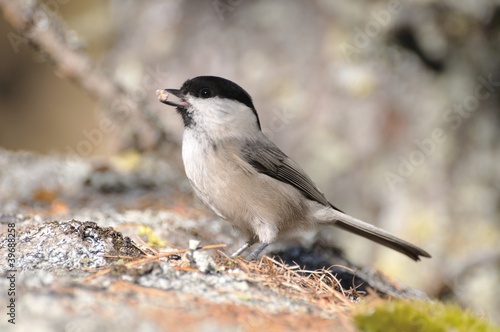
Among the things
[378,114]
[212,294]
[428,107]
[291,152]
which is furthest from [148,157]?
[212,294]

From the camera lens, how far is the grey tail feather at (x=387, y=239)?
3.47 meters

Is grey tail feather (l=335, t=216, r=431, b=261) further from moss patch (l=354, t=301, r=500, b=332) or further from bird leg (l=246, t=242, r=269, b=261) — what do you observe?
moss patch (l=354, t=301, r=500, b=332)

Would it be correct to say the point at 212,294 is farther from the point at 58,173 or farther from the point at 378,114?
the point at 378,114

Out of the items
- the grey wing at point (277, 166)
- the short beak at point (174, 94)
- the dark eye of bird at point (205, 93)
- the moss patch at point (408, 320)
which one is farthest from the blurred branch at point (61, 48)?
the moss patch at point (408, 320)

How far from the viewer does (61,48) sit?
→ 446cm

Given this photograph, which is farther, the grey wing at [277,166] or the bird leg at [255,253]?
the grey wing at [277,166]

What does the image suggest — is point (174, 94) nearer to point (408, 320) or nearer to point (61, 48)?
point (61, 48)

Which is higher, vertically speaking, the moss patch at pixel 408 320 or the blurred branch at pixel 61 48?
the blurred branch at pixel 61 48

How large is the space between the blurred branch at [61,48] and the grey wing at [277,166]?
1657mm

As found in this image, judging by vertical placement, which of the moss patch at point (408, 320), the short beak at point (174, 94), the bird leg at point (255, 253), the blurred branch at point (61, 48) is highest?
the blurred branch at point (61, 48)

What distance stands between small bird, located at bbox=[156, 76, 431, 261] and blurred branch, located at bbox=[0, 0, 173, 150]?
1.40 m

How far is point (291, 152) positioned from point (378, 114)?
0.93 m

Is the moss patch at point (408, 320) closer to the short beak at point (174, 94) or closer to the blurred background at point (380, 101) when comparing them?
the short beak at point (174, 94)

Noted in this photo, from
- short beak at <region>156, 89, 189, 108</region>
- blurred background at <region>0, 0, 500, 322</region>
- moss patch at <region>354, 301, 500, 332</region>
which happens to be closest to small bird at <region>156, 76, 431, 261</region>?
short beak at <region>156, 89, 189, 108</region>
